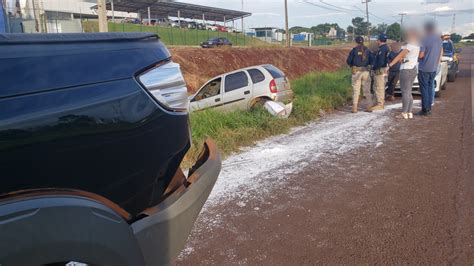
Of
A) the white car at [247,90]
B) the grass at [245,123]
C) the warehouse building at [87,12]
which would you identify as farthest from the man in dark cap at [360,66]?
the warehouse building at [87,12]

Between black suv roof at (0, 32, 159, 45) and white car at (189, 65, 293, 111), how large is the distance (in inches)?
287

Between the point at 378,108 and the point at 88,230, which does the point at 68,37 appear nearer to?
the point at 88,230

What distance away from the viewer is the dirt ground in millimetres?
3182

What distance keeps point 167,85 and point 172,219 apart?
0.66 meters

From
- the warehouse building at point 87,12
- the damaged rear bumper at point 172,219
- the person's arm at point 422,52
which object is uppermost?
the warehouse building at point 87,12

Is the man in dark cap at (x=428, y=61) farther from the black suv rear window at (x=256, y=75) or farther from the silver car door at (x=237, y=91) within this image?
the silver car door at (x=237, y=91)

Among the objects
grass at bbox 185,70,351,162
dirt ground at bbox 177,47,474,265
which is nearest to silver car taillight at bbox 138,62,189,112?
dirt ground at bbox 177,47,474,265

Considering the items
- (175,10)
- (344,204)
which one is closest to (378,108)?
(344,204)

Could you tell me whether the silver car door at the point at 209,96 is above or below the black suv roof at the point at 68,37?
below

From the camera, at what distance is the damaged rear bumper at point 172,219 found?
1718 millimetres

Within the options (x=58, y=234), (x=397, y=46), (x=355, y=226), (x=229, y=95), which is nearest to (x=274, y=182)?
(x=355, y=226)

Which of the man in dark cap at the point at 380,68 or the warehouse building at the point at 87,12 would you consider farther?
the man in dark cap at the point at 380,68

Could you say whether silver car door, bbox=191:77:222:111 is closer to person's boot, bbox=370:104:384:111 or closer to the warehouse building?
the warehouse building

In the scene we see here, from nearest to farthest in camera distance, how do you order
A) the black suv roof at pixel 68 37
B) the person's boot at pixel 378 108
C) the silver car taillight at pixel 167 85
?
the black suv roof at pixel 68 37
the silver car taillight at pixel 167 85
the person's boot at pixel 378 108
